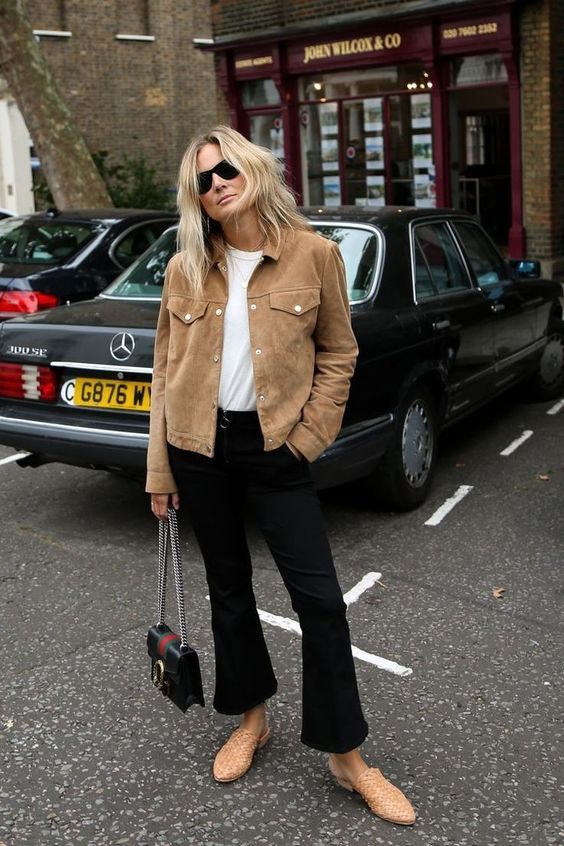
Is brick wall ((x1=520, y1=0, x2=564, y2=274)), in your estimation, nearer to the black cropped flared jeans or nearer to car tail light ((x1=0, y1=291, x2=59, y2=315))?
car tail light ((x1=0, y1=291, x2=59, y2=315))

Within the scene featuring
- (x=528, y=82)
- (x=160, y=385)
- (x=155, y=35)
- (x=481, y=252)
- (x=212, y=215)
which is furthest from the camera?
(x=155, y=35)

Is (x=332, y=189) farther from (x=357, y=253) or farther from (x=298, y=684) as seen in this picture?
(x=298, y=684)

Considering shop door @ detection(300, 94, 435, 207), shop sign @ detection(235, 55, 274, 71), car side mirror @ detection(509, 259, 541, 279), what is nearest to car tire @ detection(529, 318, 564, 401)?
car side mirror @ detection(509, 259, 541, 279)

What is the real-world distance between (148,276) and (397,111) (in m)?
11.8

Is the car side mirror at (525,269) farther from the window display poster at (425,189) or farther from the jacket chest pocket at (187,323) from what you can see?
the window display poster at (425,189)

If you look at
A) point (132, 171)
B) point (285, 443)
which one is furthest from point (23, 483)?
point (132, 171)

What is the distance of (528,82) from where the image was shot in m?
15.5

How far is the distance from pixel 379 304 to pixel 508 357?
197 centimetres

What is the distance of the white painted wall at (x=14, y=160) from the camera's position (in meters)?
26.9

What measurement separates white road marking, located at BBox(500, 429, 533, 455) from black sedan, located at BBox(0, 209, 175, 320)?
363 centimetres

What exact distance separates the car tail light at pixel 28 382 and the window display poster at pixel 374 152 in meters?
13.0

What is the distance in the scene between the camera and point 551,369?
8969mm

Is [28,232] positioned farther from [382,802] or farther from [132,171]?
[132,171]

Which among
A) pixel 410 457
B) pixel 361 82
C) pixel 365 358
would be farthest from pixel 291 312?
pixel 361 82
